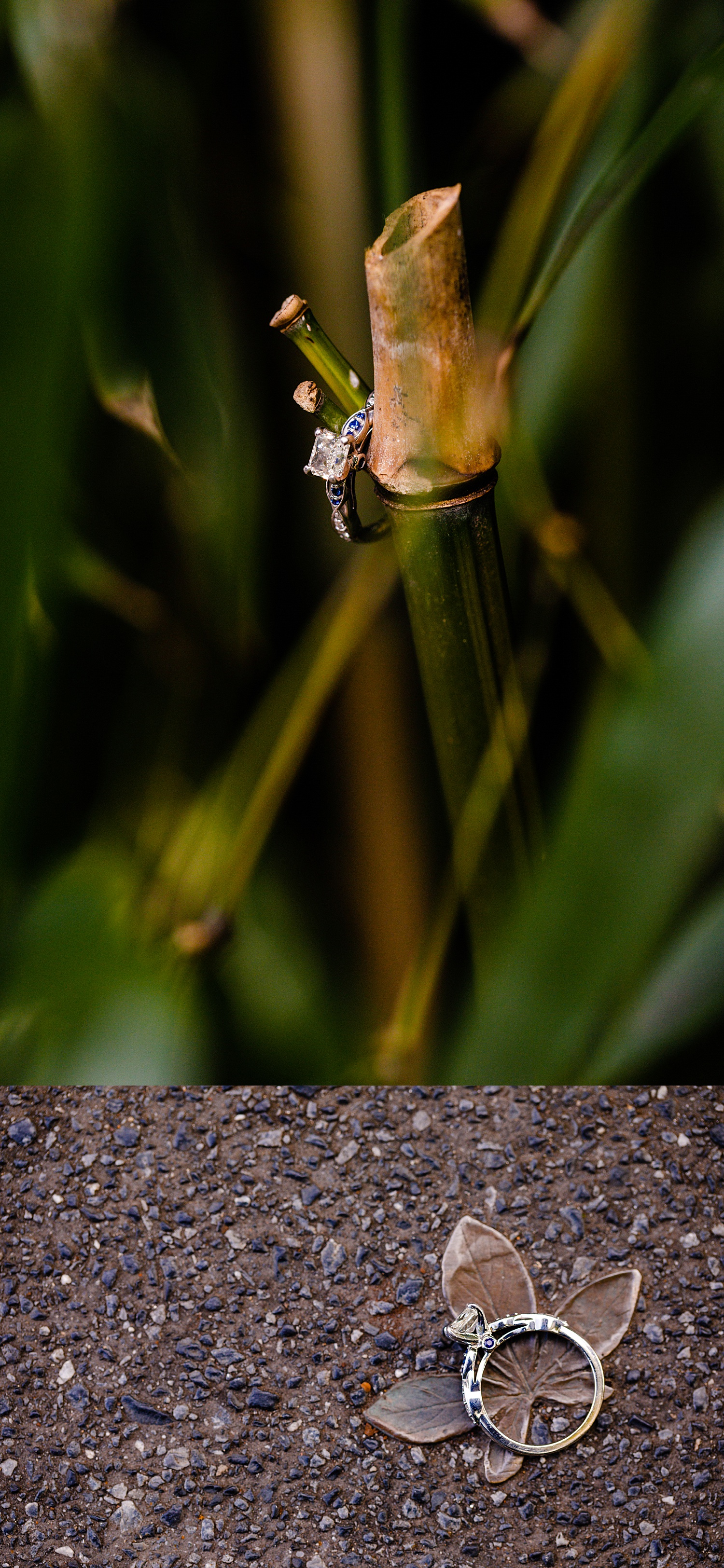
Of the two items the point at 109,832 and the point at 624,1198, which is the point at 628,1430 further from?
the point at 109,832

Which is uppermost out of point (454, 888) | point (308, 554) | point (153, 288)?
point (153, 288)

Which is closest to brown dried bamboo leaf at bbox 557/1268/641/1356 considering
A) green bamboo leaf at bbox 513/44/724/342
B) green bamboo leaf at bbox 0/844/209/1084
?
green bamboo leaf at bbox 0/844/209/1084

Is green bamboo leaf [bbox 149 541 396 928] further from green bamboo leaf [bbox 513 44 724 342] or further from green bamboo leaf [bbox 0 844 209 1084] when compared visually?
green bamboo leaf [bbox 513 44 724 342]

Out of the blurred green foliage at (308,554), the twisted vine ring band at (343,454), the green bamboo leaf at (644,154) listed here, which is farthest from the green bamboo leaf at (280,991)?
the green bamboo leaf at (644,154)

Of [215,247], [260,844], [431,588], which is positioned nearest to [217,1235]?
[260,844]

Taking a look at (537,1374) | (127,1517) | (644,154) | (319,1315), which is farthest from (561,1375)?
(644,154)

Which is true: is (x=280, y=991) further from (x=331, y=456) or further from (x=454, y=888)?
(x=331, y=456)

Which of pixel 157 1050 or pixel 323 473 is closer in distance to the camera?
pixel 323 473
